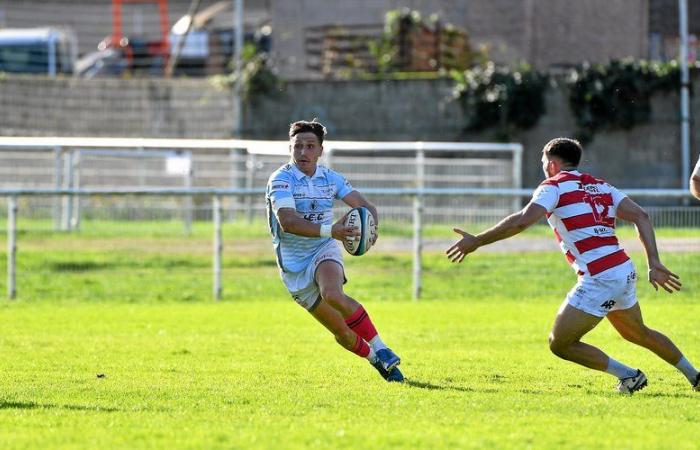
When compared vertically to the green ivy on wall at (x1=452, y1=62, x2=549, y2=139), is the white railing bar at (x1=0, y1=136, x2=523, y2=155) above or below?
below

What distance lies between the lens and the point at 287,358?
39.3 ft

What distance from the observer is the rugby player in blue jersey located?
10.2m

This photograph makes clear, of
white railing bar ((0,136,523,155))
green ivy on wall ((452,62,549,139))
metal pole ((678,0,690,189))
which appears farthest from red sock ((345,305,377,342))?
green ivy on wall ((452,62,549,139))

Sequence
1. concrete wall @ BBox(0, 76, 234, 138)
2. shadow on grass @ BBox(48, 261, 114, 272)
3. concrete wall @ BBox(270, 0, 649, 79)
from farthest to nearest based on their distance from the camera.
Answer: concrete wall @ BBox(270, 0, 649, 79)
concrete wall @ BBox(0, 76, 234, 138)
shadow on grass @ BBox(48, 261, 114, 272)

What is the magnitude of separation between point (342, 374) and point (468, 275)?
8871mm

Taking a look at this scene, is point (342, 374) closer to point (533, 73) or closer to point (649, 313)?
point (649, 313)

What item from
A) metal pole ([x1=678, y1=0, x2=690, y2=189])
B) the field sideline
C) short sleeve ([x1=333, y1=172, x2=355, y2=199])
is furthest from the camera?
metal pole ([x1=678, y1=0, x2=690, y2=189])

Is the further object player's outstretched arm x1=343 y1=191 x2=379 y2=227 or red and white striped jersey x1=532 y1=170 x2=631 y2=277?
player's outstretched arm x1=343 y1=191 x2=379 y2=227

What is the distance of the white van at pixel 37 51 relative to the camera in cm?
3597

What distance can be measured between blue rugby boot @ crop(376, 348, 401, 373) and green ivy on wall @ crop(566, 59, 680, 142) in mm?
20824

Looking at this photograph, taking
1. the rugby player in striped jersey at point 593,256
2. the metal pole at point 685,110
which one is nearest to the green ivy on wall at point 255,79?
the metal pole at point 685,110

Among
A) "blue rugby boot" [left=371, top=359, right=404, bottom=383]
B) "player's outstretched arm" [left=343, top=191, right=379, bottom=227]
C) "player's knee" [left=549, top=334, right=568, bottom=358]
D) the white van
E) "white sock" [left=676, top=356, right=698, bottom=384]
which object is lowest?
"blue rugby boot" [left=371, top=359, right=404, bottom=383]

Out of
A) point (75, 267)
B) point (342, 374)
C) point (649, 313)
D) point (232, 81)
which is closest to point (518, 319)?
point (649, 313)

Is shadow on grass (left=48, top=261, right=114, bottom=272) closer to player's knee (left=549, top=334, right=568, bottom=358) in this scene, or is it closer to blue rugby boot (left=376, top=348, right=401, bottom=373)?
blue rugby boot (left=376, top=348, right=401, bottom=373)
